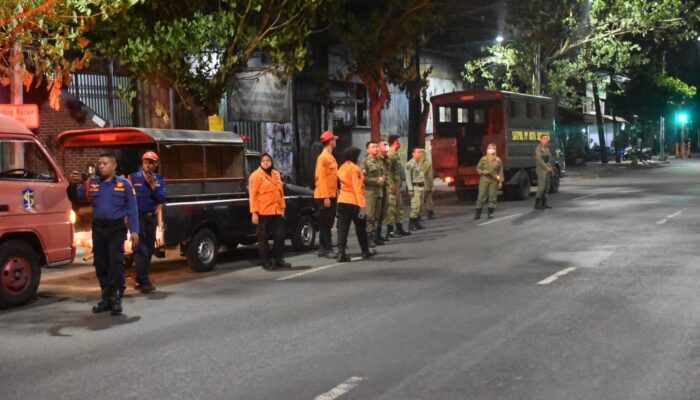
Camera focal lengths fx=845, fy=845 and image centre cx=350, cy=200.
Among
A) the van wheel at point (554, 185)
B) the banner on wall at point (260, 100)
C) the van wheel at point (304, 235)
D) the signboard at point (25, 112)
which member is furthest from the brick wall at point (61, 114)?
the van wheel at point (554, 185)

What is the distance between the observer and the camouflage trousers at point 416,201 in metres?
17.5

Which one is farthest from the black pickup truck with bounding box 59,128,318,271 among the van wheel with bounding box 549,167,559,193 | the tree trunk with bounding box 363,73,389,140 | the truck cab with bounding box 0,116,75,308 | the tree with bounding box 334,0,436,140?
the van wheel with bounding box 549,167,559,193

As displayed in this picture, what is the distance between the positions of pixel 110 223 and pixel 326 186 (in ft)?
16.8

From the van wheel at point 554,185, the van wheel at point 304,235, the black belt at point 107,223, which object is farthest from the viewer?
the van wheel at point 554,185

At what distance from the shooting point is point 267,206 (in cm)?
1246

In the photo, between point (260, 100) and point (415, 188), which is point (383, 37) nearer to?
point (260, 100)

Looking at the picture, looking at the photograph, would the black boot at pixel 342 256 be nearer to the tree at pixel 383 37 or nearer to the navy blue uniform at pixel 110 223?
the navy blue uniform at pixel 110 223

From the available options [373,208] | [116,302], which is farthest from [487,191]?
[116,302]

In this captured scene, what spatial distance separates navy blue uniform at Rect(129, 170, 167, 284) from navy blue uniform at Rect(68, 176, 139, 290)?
4.54 feet

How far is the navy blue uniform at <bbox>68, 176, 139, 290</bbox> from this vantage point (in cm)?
912

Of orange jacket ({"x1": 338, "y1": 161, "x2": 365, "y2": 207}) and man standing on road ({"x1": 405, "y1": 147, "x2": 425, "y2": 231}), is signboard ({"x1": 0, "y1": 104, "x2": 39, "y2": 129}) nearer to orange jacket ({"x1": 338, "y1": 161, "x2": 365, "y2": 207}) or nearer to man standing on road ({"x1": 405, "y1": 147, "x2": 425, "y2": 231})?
orange jacket ({"x1": 338, "y1": 161, "x2": 365, "y2": 207})

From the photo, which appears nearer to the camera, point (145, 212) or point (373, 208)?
point (145, 212)

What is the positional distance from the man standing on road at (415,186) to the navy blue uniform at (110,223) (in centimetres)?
903

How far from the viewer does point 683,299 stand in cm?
903
